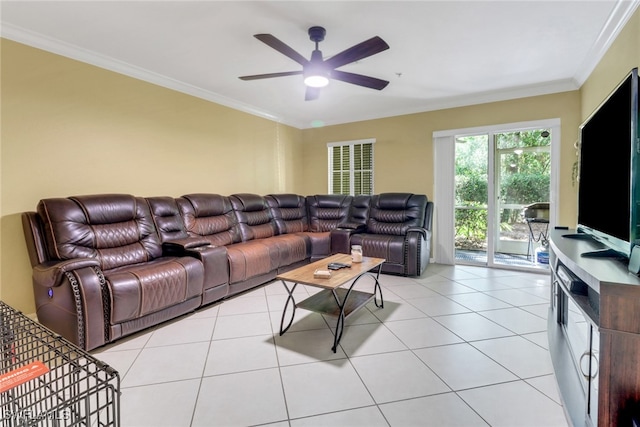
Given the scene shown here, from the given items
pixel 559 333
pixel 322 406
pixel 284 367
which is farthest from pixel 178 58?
pixel 559 333

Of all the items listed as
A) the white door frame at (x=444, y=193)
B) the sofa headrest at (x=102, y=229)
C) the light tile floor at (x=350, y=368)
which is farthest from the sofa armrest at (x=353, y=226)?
the sofa headrest at (x=102, y=229)

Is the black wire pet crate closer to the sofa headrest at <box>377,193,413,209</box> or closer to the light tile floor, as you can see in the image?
the light tile floor

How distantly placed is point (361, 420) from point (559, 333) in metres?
1.64

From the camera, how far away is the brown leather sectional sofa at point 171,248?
2176 mm

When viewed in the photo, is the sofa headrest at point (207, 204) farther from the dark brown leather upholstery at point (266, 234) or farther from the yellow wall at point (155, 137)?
the yellow wall at point (155, 137)

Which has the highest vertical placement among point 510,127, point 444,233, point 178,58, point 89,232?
point 178,58

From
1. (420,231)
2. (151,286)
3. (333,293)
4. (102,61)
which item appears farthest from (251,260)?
(102,61)

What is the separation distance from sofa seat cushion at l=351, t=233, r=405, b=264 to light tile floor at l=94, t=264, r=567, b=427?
100 centimetres

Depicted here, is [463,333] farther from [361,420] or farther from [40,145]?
[40,145]

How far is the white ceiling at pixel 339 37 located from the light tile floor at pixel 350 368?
98.4 inches

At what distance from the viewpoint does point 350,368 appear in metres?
1.97

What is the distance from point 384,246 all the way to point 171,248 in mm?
2602

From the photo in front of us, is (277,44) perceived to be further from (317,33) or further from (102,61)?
(102,61)

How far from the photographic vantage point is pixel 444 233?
4.83 m
